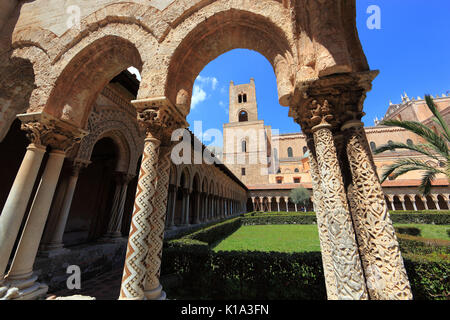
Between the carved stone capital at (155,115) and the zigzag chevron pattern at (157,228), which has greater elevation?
the carved stone capital at (155,115)

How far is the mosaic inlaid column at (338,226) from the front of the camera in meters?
1.76

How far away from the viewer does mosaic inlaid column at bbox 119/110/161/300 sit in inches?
87.6

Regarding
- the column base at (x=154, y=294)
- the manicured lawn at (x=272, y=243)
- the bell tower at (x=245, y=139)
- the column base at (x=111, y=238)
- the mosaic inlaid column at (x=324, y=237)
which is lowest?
the manicured lawn at (x=272, y=243)

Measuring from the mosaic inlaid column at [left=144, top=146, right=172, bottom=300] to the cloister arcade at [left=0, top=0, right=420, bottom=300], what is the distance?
0.01 m

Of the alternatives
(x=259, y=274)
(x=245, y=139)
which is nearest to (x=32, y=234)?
(x=259, y=274)

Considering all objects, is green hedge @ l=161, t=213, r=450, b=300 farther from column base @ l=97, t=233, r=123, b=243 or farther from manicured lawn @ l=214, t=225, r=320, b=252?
column base @ l=97, t=233, r=123, b=243

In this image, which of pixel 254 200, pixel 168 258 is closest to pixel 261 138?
pixel 254 200

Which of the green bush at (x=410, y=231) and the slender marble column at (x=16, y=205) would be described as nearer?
the slender marble column at (x=16, y=205)

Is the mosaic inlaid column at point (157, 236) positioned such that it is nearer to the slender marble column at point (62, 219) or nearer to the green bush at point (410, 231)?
the slender marble column at point (62, 219)

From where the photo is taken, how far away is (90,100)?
3996 mm

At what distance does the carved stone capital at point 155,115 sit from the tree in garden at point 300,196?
25667 mm

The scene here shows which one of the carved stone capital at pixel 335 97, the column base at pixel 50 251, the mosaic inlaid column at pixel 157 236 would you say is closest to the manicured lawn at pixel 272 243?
the mosaic inlaid column at pixel 157 236
